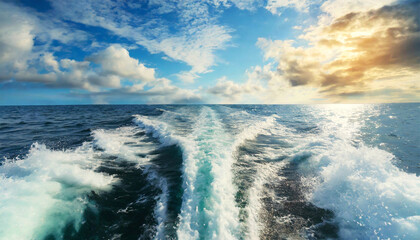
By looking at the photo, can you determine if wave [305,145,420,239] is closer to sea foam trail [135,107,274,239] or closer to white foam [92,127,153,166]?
sea foam trail [135,107,274,239]

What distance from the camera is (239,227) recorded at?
419 centimetres

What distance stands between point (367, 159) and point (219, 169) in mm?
5894

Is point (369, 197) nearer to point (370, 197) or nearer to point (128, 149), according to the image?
point (370, 197)

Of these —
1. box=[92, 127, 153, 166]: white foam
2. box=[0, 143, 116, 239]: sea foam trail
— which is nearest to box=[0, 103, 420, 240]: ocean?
box=[0, 143, 116, 239]: sea foam trail

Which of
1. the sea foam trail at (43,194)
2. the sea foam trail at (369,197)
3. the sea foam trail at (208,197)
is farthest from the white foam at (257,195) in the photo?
the sea foam trail at (43,194)

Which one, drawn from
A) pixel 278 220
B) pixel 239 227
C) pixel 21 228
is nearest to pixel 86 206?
pixel 21 228

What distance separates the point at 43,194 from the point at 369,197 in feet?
31.1

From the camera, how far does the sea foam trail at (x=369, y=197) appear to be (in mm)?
3896

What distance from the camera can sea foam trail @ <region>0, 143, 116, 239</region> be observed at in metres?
3.74

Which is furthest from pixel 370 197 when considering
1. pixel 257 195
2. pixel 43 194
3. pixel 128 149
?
pixel 128 149

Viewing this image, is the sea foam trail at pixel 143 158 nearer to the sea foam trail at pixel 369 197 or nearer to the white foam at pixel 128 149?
the white foam at pixel 128 149

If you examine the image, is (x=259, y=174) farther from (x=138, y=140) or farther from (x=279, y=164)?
(x=138, y=140)

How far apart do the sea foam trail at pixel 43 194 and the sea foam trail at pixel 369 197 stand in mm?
7174

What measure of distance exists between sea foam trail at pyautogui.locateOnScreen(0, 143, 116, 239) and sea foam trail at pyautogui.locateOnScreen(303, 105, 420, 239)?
717 centimetres
